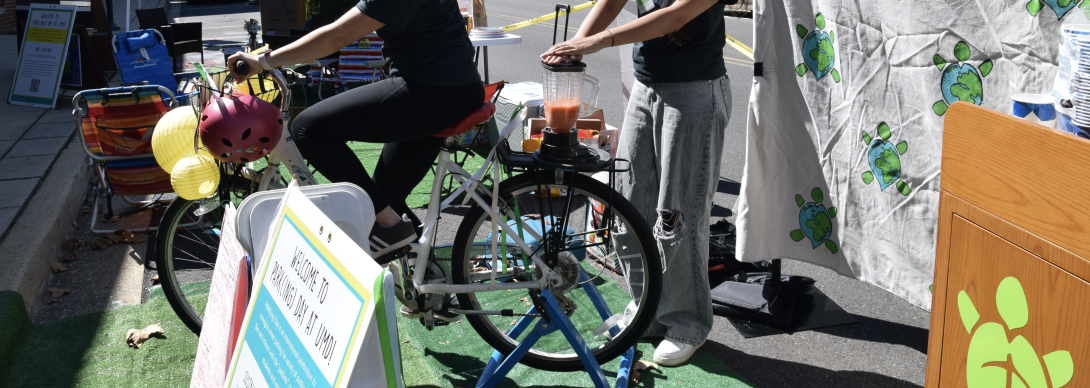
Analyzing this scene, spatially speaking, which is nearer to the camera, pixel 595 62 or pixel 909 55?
pixel 909 55

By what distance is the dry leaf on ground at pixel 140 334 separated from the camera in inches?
137

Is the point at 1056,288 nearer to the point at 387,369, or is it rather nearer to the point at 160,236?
the point at 387,369

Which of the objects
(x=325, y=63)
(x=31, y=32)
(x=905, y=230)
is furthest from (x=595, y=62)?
(x=905, y=230)

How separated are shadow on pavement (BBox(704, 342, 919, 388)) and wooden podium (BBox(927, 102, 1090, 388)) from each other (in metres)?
1.50

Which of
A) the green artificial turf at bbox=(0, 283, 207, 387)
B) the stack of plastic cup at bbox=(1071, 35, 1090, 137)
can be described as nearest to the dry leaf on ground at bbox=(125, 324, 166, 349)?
the green artificial turf at bbox=(0, 283, 207, 387)

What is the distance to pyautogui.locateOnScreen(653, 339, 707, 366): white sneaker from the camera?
319cm

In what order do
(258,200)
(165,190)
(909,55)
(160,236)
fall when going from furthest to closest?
(165,190) → (160,236) → (909,55) → (258,200)

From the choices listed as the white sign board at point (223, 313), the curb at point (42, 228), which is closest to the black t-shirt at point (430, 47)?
the white sign board at point (223, 313)

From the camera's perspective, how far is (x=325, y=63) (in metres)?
9.23

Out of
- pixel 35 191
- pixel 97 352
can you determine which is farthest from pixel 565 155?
pixel 35 191

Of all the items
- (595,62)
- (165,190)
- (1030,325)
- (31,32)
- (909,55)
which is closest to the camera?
(1030,325)

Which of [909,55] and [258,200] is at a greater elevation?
[909,55]

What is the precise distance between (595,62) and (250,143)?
29.6ft

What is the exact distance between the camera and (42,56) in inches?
340
